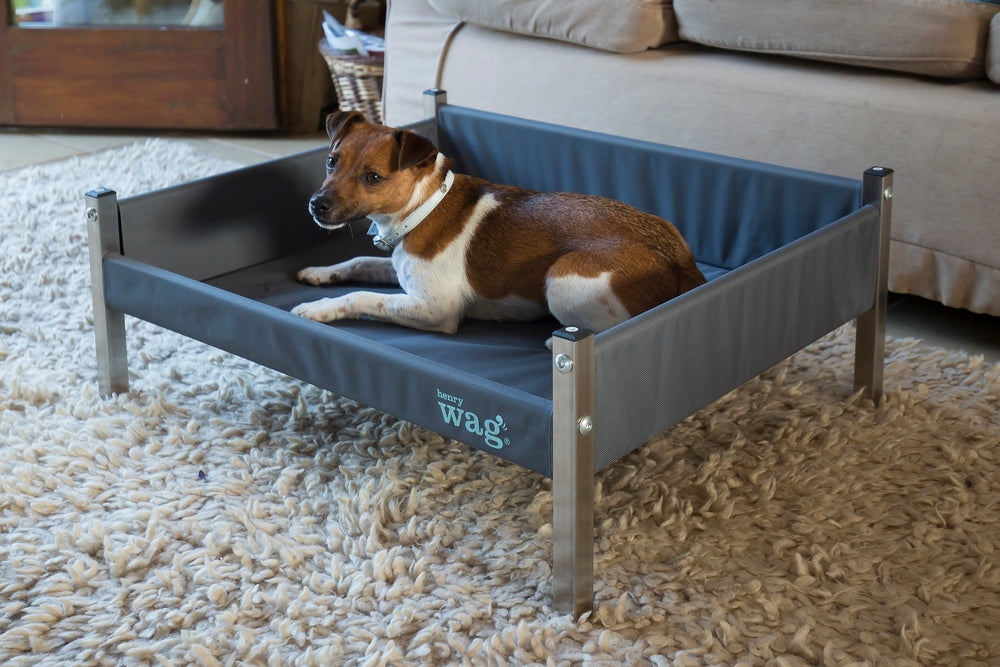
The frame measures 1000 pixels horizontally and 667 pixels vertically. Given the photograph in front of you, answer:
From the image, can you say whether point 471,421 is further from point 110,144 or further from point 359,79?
point 110,144

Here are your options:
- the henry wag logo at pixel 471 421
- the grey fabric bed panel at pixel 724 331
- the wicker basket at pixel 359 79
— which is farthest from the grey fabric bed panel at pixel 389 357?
the wicker basket at pixel 359 79

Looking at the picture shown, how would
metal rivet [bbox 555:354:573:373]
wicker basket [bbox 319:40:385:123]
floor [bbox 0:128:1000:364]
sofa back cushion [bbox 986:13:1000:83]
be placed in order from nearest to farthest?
1. metal rivet [bbox 555:354:573:373]
2. sofa back cushion [bbox 986:13:1000:83]
3. wicker basket [bbox 319:40:385:123]
4. floor [bbox 0:128:1000:364]

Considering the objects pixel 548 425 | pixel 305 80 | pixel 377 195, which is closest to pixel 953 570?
pixel 548 425

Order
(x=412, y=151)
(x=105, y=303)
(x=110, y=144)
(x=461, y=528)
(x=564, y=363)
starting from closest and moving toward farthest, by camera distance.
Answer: (x=564, y=363)
(x=461, y=528)
(x=412, y=151)
(x=105, y=303)
(x=110, y=144)

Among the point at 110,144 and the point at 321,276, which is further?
the point at 110,144

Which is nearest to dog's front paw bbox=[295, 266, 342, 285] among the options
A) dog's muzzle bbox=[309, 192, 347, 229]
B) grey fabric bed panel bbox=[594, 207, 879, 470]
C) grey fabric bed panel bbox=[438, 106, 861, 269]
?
dog's muzzle bbox=[309, 192, 347, 229]

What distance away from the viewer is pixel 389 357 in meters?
1.57

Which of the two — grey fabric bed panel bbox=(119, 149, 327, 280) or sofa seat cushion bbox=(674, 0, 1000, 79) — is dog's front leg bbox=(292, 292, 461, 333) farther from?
sofa seat cushion bbox=(674, 0, 1000, 79)

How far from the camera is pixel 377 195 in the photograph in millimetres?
1915

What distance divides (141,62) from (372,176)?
218 centimetres

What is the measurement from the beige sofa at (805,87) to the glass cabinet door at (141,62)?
112 cm

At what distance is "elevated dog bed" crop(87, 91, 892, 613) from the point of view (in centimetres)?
146

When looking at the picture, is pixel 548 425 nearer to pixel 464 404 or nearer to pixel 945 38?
pixel 464 404

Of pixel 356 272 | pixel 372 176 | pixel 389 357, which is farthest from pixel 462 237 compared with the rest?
pixel 389 357
